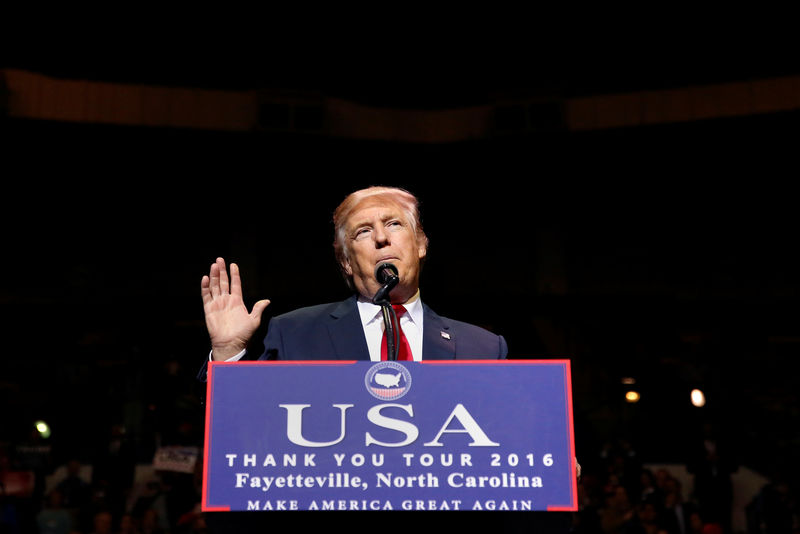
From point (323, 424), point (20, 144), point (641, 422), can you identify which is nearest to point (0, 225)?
point (20, 144)

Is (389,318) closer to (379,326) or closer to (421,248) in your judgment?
(379,326)

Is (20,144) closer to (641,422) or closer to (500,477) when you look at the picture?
(641,422)

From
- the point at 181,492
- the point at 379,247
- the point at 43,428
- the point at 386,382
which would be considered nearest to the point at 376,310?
the point at 379,247

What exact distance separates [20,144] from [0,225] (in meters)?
1.77

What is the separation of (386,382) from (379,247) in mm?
704

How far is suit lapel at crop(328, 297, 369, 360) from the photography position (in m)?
2.17

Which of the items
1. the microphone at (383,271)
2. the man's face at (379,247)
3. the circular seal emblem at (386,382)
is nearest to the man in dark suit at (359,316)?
the man's face at (379,247)

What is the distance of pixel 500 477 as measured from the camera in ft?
5.47

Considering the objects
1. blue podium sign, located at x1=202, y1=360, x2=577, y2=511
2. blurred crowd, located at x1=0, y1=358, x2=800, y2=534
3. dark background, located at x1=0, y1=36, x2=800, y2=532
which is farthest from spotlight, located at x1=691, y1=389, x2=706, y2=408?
blue podium sign, located at x1=202, y1=360, x2=577, y2=511

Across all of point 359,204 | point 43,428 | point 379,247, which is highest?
point 43,428

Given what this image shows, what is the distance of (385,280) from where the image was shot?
2.06 m

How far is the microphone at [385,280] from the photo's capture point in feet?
6.50

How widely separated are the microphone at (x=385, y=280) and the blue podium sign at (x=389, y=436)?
29cm

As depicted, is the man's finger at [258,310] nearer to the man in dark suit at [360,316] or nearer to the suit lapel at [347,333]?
the man in dark suit at [360,316]
